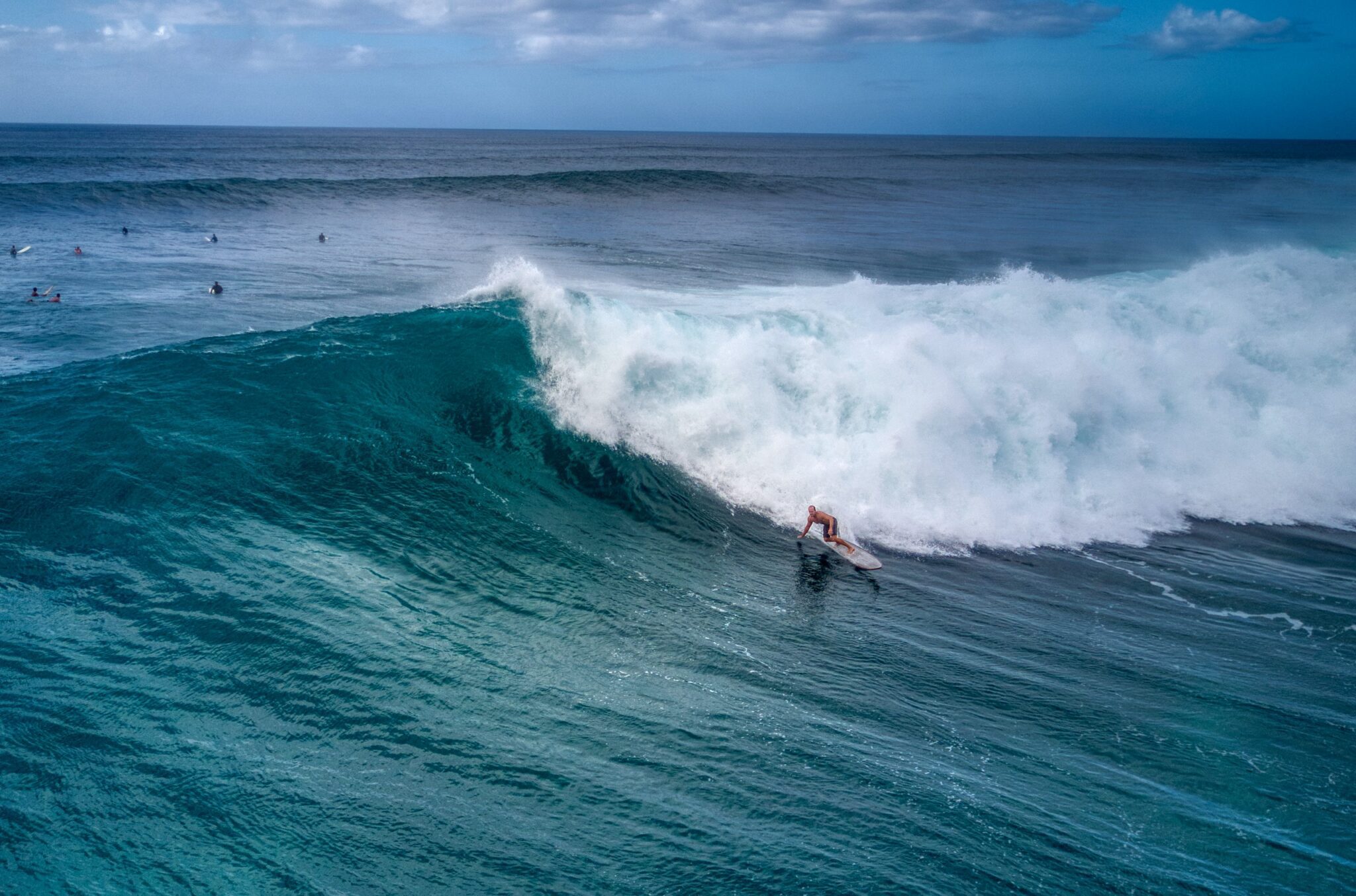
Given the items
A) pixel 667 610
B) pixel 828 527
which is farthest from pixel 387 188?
pixel 667 610

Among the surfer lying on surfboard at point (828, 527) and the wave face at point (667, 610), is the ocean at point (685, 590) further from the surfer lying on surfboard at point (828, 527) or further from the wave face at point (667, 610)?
the surfer lying on surfboard at point (828, 527)

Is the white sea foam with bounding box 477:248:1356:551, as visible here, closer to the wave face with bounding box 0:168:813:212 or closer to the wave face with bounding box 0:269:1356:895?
the wave face with bounding box 0:269:1356:895

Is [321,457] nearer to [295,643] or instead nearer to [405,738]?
[295,643]

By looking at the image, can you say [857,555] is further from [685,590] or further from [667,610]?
[667,610]

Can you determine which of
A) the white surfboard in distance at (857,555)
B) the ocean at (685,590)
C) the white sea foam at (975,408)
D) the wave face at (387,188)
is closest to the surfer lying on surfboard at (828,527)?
the white surfboard in distance at (857,555)

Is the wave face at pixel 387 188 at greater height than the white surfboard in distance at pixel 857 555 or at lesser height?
greater

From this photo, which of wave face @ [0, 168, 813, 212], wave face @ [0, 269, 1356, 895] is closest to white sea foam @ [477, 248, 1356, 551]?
wave face @ [0, 269, 1356, 895]

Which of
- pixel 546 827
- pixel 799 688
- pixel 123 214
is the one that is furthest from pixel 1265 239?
pixel 123 214
